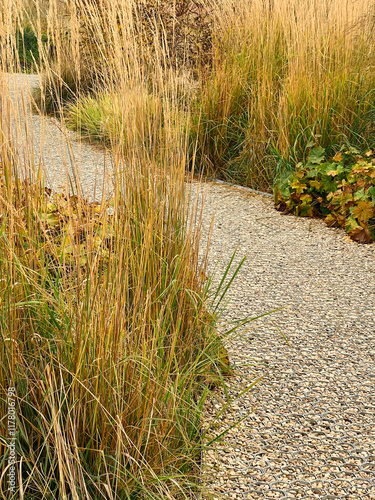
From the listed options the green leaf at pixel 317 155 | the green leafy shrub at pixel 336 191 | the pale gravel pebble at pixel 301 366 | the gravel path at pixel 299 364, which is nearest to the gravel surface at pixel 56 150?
the gravel path at pixel 299 364

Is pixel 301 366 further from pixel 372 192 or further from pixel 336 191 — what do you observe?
pixel 336 191

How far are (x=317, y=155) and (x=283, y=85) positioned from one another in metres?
0.66

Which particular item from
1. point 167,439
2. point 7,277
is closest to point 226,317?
point 167,439

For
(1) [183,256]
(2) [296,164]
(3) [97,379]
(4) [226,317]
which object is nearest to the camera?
(3) [97,379]

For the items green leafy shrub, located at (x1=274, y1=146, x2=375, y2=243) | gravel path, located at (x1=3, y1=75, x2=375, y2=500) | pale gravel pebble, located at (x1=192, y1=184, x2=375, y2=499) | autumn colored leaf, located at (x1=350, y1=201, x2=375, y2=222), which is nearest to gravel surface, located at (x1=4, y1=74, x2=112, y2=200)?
gravel path, located at (x1=3, y1=75, x2=375, y2=500)

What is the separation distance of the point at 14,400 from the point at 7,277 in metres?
0.34

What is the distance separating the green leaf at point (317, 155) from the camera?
15.2 feet

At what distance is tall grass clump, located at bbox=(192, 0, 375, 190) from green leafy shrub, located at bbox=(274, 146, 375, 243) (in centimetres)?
21

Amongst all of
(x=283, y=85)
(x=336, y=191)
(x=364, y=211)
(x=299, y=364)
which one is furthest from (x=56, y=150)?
(x=283, y=85)

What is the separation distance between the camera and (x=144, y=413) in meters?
1.68

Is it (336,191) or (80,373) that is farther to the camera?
(336,191)

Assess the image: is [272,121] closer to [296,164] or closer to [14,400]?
[296,164]

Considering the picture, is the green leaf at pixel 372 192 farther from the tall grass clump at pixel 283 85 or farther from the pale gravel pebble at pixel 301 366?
the tall grass clump at pixel 283 85

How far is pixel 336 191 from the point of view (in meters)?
4.48
